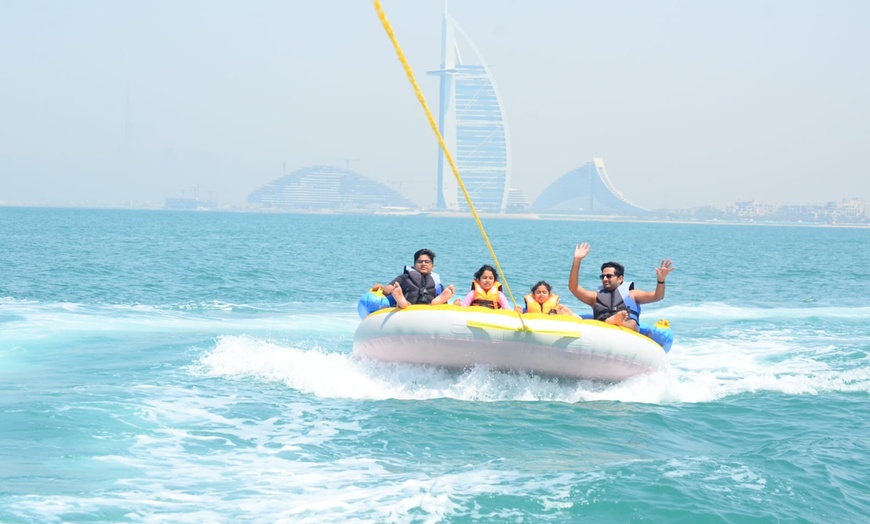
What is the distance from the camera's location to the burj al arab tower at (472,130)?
150875 mm

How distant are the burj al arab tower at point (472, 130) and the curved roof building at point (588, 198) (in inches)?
1395

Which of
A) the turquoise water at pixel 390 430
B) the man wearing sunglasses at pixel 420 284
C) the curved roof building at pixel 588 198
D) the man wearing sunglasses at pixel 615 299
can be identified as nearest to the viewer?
the turquoise water at pixel 390 430

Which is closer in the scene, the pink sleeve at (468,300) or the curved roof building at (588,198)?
the pink sleeve at (468,300)

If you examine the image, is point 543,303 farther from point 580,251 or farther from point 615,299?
point 580,251

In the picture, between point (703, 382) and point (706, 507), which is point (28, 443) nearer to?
point (706, 507)

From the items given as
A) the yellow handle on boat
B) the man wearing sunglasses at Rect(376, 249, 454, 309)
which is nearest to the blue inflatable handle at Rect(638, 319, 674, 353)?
the yellow handle on boat

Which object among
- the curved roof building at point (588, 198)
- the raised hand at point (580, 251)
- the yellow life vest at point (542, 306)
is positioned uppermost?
the curved roof building at point (588, 198)

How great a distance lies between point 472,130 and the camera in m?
156

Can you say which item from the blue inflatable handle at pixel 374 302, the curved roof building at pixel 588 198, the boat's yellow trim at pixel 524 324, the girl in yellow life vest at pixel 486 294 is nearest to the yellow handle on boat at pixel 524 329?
the boat's yellow trim at pixel 524 324

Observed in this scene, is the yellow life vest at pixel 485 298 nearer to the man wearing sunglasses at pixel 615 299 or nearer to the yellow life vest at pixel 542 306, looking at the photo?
the yellow life vest at pixel 542 306

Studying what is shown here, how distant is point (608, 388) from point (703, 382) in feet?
6.08

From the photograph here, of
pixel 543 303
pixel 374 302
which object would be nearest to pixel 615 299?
Result: pixel 543 303

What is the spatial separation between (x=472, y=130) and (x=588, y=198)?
1906 inches

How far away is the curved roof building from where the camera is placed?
192 m
